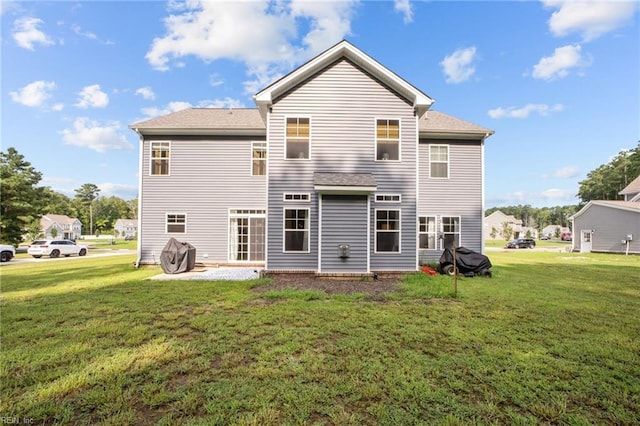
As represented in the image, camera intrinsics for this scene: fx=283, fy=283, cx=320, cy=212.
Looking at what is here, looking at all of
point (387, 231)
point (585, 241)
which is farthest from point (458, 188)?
point (585, 241)

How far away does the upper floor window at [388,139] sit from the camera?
10.4m

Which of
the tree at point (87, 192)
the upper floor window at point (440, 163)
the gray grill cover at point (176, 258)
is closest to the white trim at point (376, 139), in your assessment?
the upper floor window at point (440, 163)

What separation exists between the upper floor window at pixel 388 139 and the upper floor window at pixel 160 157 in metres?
9.26

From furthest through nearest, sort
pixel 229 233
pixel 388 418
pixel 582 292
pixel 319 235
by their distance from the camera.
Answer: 1. pixel 229 233
2. pixel 319 235
3. pixel 582 292
4. pixel 388 418

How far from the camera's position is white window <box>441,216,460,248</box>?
12.9 metres

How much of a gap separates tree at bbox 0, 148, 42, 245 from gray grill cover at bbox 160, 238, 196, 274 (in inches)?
869

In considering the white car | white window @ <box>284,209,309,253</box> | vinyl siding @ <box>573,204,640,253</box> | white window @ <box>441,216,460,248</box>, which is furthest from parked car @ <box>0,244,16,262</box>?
vinyl siding @ <box>573,204,640,253</box>

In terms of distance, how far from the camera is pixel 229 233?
1268cm

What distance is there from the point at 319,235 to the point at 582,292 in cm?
A: 764

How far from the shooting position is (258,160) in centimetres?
1277

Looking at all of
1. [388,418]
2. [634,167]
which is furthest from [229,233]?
[634,167]

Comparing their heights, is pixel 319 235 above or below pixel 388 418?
above

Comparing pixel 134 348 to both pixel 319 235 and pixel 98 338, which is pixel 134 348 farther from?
pixel 319 235

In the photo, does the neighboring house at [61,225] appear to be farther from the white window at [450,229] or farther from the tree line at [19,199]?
the white window at [450,229]
